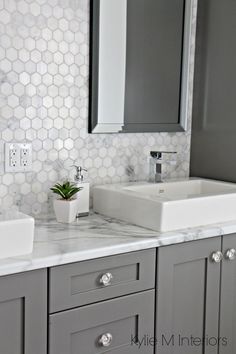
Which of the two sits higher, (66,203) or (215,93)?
(215,93)

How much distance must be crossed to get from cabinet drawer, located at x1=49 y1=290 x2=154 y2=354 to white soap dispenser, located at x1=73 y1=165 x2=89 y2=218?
1.56 ft

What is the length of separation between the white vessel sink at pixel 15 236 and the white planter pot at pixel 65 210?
43 centimetres

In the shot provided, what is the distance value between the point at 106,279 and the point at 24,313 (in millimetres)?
294

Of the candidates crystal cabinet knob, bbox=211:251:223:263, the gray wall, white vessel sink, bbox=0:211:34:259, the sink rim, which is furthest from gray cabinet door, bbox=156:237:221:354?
the gray wall

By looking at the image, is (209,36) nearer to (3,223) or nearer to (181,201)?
(181,201)

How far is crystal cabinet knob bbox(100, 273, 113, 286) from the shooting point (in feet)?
5.69

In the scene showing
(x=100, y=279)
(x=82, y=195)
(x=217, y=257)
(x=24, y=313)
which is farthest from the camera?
(x=82, y=195)

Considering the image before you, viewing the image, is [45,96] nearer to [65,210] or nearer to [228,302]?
[65,210]

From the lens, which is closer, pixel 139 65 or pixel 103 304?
pixel 103 304

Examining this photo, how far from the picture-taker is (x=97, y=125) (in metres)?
2.31

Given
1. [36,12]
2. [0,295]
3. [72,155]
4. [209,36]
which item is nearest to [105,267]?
[0,295]

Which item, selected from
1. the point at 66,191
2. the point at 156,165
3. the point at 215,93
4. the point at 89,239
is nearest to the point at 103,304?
the point at 89,239

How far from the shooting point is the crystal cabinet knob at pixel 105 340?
5.80 feet

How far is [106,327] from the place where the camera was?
178 centimetres
